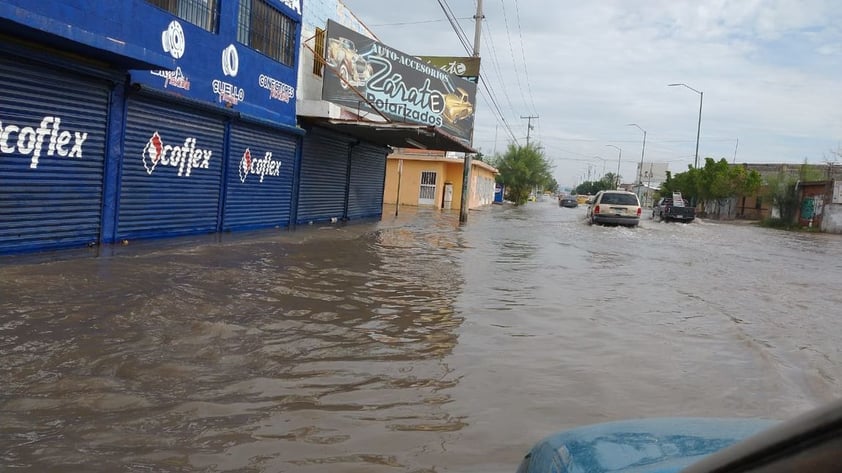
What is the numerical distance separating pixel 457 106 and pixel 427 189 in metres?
17.6

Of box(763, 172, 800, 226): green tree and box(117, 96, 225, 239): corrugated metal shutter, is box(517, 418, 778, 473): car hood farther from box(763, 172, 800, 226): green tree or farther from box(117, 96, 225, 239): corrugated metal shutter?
box(763, 172, 800, 226): green tree

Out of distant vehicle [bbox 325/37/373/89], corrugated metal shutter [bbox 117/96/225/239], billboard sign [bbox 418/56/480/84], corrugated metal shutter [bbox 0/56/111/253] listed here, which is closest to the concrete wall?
billboard sign [bbox 418/56/480/84]

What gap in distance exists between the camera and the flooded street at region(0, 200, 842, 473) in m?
3.79

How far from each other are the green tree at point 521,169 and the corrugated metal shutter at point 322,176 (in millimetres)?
Result: 45169

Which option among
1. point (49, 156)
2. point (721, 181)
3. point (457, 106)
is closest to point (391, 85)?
point (457, 106)

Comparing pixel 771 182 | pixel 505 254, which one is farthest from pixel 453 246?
pixel 771 182

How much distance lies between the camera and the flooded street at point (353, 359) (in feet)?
12.4

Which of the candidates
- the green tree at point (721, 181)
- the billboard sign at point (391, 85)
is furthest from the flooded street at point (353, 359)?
the green tree at point (721, 181)

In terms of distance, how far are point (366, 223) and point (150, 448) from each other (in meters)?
18.8

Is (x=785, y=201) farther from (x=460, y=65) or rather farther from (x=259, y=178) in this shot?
(x=259, y=178)

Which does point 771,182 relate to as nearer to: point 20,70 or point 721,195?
point 721,195

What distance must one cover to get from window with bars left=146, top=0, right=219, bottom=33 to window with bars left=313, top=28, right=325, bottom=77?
497 cm

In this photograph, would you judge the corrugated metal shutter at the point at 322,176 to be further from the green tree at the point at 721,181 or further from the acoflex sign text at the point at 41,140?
the green tree at the point at 721,181

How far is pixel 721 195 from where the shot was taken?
50.0 m
